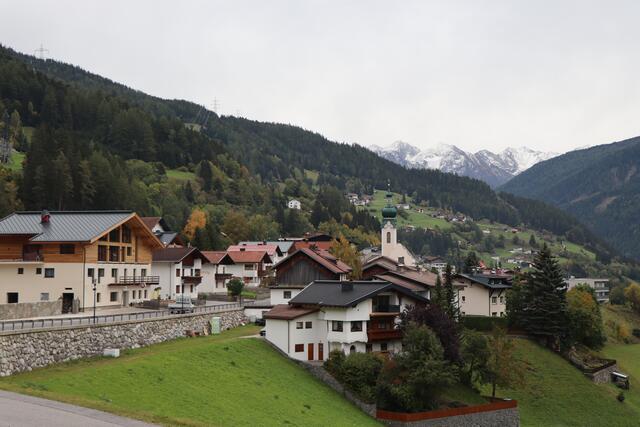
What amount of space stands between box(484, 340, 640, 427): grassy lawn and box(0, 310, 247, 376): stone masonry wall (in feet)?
95.5

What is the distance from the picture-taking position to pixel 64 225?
212 feet

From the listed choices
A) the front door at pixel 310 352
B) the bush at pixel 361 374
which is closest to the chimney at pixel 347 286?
the front door at pixel 310 352

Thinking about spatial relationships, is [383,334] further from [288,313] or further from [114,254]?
[114,254]

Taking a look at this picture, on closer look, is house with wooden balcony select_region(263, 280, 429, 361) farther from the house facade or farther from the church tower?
the church tower

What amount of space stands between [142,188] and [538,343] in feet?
339

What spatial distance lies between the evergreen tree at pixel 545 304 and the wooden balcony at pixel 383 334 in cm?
2524

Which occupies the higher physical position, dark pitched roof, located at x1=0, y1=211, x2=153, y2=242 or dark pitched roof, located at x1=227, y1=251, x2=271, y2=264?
dark pitched roof, located at x1=0, y1=211, x2=153, y2=242

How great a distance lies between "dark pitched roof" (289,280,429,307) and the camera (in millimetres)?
58438

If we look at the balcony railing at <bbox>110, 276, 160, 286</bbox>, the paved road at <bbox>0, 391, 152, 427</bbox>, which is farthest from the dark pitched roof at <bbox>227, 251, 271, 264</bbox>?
the paved road at <bbox>0, 391, 152, 427</bbox>

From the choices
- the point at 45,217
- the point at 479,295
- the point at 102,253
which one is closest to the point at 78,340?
the point at 102,253

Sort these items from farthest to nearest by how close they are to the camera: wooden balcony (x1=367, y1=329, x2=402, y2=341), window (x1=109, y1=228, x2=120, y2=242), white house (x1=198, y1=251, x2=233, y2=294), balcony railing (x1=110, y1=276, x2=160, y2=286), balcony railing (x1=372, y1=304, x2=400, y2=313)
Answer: white house (x1=198, y1=251, x2=233, y2=294)
balcony railing (x1=110, y1=276, x2=160, y2=286)
window (x1=109, y1=228, x2=120, y2=242)
balcony railing (x1=372, y1=304, x2=400, y2=313)
wooden balcony (x1=367, y1=329, x2=402, y2=341)

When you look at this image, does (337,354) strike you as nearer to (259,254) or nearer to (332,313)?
(332,313)

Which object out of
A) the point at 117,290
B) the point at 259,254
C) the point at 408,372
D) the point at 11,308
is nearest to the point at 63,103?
the point at 259,254

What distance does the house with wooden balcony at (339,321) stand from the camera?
58.2 meters
